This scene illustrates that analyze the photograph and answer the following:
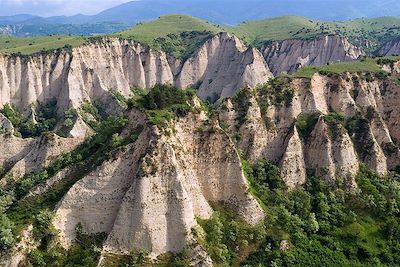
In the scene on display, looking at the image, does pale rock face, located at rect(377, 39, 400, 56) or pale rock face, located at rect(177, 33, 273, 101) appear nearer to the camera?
pale rock face, located at rect(177, 33, 273, 101)

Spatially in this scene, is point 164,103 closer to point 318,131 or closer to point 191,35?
point 318,131

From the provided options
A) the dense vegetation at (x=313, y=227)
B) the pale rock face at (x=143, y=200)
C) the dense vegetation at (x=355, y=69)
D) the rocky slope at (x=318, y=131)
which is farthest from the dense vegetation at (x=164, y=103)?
the dense vegetation at (x=355, y=69)

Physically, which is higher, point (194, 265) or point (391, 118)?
point (391, 118)

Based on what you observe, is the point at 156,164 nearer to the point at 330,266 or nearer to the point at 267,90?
the point at 330,266

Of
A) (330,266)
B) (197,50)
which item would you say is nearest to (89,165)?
(330,266)

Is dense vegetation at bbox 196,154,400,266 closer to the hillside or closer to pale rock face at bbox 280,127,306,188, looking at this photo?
pale rock face at bbox 280,127,306,188

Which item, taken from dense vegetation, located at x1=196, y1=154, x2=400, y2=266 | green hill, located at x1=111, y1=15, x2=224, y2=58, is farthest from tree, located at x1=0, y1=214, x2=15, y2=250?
green hill, located at x1=111, y1=15, x2=224, y2=58
